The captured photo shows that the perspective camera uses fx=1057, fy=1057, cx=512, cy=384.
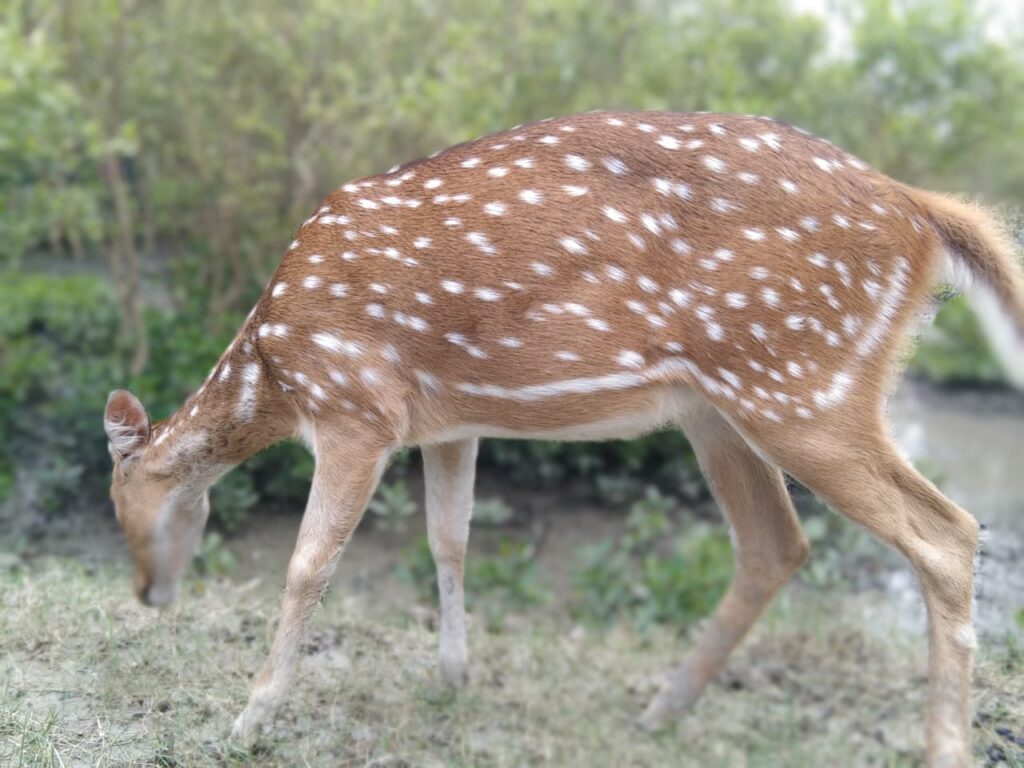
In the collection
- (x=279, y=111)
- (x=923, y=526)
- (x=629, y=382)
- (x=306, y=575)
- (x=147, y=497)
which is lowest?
(x=279, y=111)

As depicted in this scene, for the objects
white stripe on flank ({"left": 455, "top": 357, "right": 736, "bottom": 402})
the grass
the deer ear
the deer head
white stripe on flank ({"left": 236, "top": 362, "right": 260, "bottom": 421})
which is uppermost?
white stripe on flank ({"left": 455, "top": 357, "right": 736, "bottom": 402})

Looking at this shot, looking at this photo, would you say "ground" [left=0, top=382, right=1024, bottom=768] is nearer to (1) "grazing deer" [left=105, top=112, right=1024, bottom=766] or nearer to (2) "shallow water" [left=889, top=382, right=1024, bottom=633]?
(2) "shallow water" [left=889, top=382, right=1024, bottom=633]

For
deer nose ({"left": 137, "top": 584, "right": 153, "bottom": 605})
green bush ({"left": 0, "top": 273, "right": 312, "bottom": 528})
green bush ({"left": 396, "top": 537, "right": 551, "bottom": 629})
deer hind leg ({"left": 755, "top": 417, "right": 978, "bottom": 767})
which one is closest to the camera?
deer hind leg ({"left": 755, "top": 417, "right": 978, "bottom": 767})

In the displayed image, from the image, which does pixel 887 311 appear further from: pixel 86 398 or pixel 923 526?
pixel 86 398

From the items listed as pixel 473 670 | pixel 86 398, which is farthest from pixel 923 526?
pixel 86 398

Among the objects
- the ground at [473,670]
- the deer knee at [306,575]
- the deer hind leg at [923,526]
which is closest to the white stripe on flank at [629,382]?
the deer hind leg at [923,526]

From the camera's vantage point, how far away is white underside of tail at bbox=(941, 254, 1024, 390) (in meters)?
3.25

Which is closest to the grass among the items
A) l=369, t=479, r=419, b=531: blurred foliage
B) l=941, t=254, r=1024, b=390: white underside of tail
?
l=369, t=479, r=419, b=531: blurred foliage

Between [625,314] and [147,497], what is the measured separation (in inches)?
70.3

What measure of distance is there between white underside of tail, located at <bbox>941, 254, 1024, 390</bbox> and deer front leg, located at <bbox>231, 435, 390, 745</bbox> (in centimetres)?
185

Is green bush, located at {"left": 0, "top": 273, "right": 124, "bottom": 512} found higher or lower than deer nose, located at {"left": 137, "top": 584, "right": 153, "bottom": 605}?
lower

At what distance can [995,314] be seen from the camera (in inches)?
129

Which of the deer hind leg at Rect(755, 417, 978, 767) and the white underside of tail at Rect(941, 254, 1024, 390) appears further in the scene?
the white underside of tail at Rect(941, 254, 1024, 390)

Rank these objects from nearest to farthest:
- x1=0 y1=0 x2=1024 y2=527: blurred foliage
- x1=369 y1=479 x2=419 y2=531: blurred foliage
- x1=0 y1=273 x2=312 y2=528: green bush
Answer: x1=369 y1=479 x2=419 y2=531: blurred foliage → x1=0 y1=273 x2=312 y2=528: green bush → x1=0 y1=0 x2=1024 y2=527: blurred foliage
